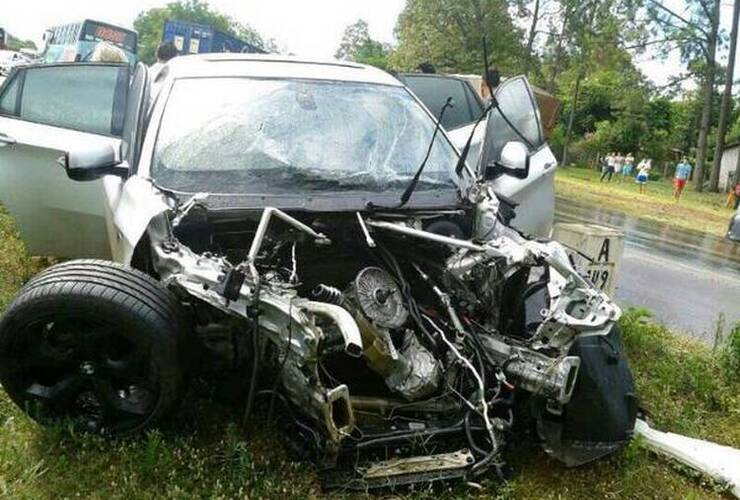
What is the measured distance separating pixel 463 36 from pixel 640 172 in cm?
1183

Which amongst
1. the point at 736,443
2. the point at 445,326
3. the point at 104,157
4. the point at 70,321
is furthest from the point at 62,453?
the point at 736,443

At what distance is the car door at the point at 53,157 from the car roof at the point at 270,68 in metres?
0.92

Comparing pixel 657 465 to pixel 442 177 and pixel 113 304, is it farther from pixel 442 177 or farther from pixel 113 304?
A: pixel 113 304

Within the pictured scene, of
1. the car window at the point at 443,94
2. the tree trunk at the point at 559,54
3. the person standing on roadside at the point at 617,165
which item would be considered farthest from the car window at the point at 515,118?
the tree trunk at the point at 559,54

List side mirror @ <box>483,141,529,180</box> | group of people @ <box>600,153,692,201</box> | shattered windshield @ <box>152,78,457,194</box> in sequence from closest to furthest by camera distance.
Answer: shattered windshield @ <box>152,78,457,194</box> < side mirror @ <box>483,141,529,180</box> < group of people @ <box>600,153,692,201</box>

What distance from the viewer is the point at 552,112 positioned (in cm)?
1673

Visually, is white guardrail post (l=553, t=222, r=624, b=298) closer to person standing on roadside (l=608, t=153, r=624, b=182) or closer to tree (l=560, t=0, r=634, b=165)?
person standing on roadside (l=608, t=153, r=624, b=182)

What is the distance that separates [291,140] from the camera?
3.78 metres

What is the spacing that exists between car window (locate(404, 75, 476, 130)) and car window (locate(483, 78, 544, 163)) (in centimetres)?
100

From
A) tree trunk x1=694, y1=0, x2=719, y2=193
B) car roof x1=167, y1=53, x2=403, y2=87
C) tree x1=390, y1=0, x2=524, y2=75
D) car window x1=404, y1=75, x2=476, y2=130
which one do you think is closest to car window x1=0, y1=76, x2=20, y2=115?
car roof x1=167, y1=53, x2=403, y2=87

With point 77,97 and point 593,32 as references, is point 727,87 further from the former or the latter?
point 77,97

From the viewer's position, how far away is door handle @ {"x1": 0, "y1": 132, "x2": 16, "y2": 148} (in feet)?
15.9

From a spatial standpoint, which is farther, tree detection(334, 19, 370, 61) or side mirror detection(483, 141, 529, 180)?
tree detection(334, 19, 370, 61)

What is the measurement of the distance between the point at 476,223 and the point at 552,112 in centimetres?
1387
